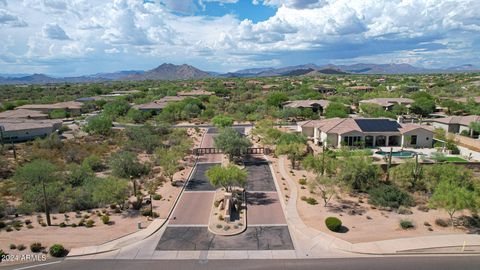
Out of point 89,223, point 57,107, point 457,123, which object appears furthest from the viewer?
point 57,107

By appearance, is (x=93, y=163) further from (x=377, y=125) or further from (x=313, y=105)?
(x=313, y=105)

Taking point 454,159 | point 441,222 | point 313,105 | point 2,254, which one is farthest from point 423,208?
point 313,105

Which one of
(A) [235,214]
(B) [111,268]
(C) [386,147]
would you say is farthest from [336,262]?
(C) [386,147]

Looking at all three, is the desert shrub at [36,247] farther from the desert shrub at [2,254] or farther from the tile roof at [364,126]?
the tile roof at [364,126]

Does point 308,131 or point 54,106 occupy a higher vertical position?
point 54,106

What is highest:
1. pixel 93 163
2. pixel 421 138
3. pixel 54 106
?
pixel 54 106

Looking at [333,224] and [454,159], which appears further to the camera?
[454,159]
